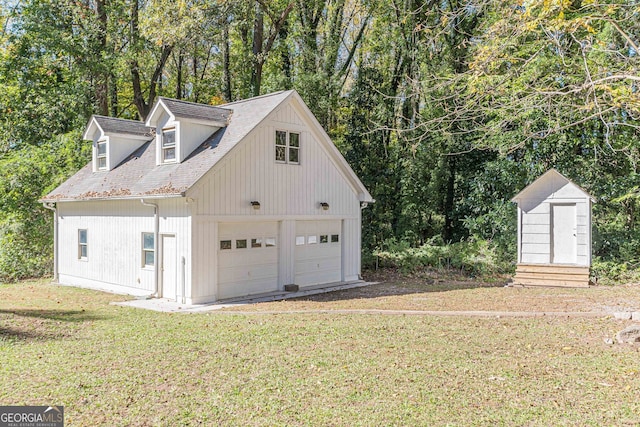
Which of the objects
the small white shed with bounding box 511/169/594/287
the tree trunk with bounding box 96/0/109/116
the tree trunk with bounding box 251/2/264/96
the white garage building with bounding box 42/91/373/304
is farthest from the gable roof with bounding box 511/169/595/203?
the tree trunk with bounding box 96/0/109/116

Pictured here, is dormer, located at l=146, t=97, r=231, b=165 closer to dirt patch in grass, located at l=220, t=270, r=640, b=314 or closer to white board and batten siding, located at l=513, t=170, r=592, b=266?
dirt patch in grass, located at l=220, t=270, r=640, b=314

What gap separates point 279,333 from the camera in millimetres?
8742

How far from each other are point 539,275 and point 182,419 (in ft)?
44.0

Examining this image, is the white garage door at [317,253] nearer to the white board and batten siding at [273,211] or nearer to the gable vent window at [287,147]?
the white board and batten siding at [273,211]

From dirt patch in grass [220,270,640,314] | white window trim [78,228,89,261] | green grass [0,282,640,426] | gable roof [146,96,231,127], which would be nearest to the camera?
green grass [0,282,640,426]

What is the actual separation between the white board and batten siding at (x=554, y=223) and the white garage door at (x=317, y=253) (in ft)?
20.1

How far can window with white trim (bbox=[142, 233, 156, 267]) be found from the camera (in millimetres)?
13680

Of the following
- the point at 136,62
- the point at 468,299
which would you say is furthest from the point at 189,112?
the point at 136,62

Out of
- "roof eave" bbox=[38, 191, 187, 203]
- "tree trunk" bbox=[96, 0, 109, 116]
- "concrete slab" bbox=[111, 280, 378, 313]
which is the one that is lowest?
"concrete slab" bbox=[111, 280, 378, 313]

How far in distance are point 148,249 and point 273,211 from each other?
12.1 feet

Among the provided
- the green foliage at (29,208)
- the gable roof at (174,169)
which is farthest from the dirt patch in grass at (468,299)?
the green foliage at (29,208)

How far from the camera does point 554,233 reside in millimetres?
15711

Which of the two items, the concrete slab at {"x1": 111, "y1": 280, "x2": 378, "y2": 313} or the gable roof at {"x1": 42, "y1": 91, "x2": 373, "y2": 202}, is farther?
the gable roof at {"x1": 42, "y1": 91, "x2": 373, "y2": 202}

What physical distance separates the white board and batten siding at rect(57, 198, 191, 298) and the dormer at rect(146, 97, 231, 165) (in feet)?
5.42
